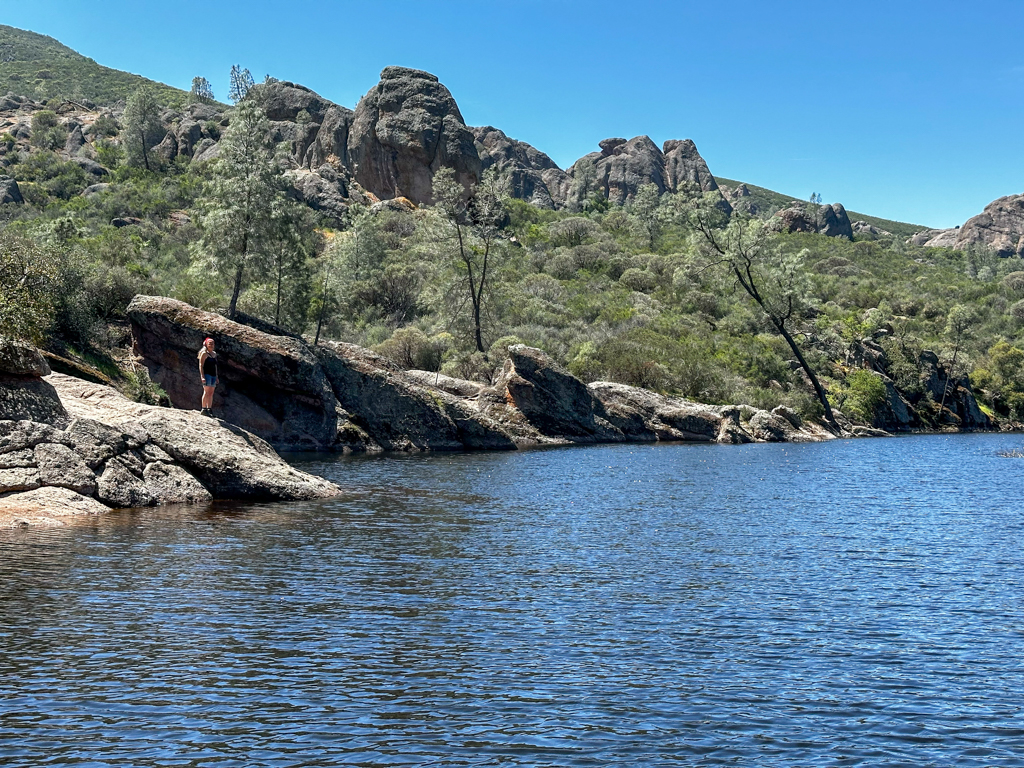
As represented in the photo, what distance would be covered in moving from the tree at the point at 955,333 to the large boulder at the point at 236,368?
2431 inches

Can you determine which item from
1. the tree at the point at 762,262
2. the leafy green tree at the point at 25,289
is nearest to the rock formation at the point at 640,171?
the tree at the point at 762,262

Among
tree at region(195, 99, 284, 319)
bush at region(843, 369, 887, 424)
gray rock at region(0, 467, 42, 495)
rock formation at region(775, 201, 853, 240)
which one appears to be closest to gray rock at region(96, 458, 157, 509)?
gray rock at region(0, 467, 42, 495)

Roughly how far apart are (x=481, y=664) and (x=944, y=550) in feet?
38.2

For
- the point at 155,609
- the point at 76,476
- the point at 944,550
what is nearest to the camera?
the point at 155,609

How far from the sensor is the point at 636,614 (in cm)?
1239

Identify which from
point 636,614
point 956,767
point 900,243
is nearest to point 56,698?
point 636,614

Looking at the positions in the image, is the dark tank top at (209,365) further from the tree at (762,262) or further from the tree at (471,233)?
the tree at (762,262)

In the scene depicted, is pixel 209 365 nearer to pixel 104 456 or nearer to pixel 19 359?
pixel 104 456

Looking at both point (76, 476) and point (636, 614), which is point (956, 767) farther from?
point (76, 476)

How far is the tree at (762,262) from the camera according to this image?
65188mm

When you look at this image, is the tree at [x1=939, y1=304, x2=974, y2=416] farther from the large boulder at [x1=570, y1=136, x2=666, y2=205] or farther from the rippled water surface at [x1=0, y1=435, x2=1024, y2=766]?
the large boulder at [x1=570, y1=136, x2=666, y2=205]

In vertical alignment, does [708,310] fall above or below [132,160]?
below

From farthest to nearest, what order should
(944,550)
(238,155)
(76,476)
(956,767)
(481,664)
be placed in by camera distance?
(238,155) → (76,476) → (944,550) → (481,664) → (956,767)

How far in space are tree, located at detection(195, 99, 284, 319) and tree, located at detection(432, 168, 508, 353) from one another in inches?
605
